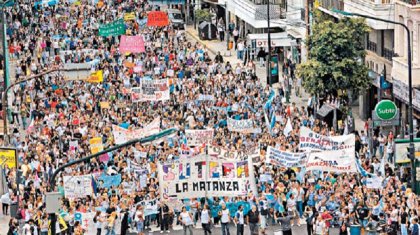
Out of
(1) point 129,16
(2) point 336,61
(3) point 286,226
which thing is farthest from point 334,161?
(1) point 129,16

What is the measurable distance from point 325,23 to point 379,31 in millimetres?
3019

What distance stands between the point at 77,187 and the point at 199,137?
6909mm

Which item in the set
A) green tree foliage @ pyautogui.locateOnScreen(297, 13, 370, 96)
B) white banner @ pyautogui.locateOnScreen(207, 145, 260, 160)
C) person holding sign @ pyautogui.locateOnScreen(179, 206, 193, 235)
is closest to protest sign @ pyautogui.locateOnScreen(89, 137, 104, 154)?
white banner @ pyautogui.locateOnScreen(207, 145, 260, 160)

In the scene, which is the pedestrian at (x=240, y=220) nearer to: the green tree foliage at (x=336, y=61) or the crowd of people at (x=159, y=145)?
the crowd of people at (x=159, y=145)

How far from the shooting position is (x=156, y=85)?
67.9m

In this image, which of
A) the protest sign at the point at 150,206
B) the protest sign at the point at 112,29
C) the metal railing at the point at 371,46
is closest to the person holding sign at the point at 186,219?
the protest sign at the point at 150,206

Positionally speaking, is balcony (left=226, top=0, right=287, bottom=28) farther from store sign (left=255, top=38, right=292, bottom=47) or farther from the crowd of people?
the crowd of people

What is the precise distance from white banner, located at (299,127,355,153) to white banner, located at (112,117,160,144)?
282 inches

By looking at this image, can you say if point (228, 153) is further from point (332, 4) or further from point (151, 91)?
point (332, 4)

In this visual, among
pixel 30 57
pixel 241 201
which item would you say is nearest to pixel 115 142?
pixel 241 201

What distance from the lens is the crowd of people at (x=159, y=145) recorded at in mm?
50125

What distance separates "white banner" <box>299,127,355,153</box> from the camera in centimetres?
5159

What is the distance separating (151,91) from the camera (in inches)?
2660

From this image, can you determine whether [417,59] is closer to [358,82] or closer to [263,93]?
[358,82]
